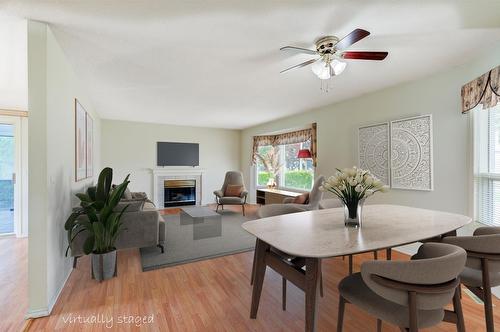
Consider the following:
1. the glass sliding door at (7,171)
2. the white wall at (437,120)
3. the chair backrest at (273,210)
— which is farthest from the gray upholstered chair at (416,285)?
the glass sliding door at (7,171)

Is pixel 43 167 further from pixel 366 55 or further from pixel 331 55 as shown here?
pixel 366 55

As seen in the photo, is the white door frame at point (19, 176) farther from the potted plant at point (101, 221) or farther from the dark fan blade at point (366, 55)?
the dark fan blade at point (366, 55)

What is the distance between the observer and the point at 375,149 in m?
3.43

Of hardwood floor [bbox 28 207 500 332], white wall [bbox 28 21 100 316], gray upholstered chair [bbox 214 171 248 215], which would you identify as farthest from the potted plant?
gray upholstered chair [bbox 214 171 248 215]

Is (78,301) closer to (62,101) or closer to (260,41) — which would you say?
(62,101)

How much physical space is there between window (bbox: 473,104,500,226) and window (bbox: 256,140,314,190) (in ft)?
9.99

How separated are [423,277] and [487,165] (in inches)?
87.0

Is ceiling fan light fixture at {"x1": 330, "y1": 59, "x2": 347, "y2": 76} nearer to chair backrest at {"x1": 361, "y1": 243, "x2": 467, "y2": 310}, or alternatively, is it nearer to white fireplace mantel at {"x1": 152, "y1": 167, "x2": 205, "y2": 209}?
chair backrest at {"x1": 361, "y1": 243, "x2": 467, "y2": 310}

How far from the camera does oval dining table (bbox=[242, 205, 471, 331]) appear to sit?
3.91 ft

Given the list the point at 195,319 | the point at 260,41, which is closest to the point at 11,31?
the point at 260,41

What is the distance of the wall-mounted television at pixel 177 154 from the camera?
6215mm

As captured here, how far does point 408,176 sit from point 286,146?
3.35 m

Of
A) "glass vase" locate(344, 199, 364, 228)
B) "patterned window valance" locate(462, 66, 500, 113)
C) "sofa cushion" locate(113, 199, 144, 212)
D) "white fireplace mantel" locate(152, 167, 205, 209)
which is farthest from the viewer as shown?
"white fireplace mantel" locate(152, 167, 205, 209)

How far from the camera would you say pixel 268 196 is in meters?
5.66
